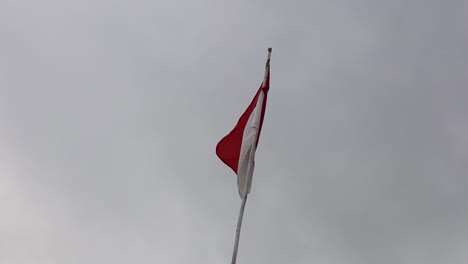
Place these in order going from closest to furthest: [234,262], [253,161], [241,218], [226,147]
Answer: [234,262], [241,218], [253,161], [226,147]

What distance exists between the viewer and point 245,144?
69.9ft

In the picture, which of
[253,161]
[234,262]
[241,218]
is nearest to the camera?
[234,262]

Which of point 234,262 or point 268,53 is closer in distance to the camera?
point 234,262

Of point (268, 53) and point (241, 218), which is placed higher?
point (268, 53)

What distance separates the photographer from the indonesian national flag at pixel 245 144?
20450 millimetres

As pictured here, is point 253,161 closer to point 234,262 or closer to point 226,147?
point 226,147

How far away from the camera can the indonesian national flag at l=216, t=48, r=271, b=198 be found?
20450 millimetres

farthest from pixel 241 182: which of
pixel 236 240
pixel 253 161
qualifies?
pixel 236 240

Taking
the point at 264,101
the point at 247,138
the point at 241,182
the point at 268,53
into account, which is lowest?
the point at 241,182

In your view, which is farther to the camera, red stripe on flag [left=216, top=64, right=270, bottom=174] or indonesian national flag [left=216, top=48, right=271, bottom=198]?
red stripe on flag [left=216, top=64, right=270, bottom=174]

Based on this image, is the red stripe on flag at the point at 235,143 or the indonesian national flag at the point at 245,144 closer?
the indonesian national flag at the point at 245,144

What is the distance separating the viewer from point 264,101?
21.8 metres

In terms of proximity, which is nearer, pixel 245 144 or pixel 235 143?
pixel 245 144

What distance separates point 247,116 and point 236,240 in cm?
558
